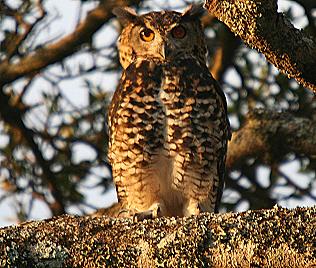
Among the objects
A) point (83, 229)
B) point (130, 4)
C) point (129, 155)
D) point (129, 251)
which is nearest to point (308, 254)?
point (129, 251)

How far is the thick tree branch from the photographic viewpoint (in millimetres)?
4922

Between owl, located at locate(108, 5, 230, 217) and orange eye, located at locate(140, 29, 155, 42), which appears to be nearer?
owl, located at locate(108, 5, 230, 217)

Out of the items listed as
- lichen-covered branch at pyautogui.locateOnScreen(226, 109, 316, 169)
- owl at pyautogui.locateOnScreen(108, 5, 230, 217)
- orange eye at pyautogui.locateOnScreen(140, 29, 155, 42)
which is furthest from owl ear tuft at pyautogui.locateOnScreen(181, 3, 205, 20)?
lichen-covered branch at pyautogui.locateOnScreen(226, 109, 316, 169)

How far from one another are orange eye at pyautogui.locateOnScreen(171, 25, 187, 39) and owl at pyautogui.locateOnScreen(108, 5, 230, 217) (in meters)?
0.27

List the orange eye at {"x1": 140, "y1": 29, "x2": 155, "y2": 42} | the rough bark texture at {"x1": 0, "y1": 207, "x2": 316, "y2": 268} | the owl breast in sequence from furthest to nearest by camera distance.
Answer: the orange eye at {"x1": 140, "y1": 29, "x2": 155, "y2": 42}, the owl breast, the rough bark texture at {"x1": 0, "y1": 207, "x2": 316, "y2": 268}

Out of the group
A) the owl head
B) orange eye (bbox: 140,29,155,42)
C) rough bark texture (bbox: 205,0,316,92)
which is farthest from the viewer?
orange eye (bbox: 140,29,155,42)

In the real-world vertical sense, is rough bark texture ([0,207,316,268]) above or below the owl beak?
above

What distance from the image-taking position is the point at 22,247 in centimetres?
244

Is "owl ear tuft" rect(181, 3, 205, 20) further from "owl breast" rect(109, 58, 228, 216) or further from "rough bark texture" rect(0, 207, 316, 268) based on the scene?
"rough bark texture" rect(0, 207, 316, 268)

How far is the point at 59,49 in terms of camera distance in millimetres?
4953

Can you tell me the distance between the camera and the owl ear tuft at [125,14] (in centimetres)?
506

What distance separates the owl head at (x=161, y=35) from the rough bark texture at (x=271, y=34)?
231cm

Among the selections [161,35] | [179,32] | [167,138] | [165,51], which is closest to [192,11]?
[179,32]

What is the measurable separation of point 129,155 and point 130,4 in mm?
1080
